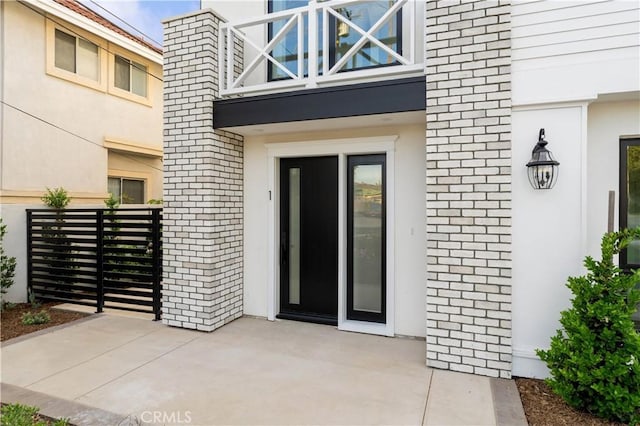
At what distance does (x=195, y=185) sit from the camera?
16.1 ft

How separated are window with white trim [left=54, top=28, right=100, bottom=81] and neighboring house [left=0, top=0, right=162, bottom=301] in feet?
0.07

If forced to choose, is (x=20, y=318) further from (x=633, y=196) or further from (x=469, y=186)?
(x=633, y=196)

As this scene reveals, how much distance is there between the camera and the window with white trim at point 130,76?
29.0ft

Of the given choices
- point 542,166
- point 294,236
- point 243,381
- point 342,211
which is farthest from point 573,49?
point 243,381

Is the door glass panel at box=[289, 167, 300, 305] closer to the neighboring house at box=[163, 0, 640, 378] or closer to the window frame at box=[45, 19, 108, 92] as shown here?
the neighboring house at box=[163, 0, 640, 378]

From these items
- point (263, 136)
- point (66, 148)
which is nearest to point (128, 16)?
point (66, 148)

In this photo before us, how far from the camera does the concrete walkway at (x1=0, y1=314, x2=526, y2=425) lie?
2.95 meters

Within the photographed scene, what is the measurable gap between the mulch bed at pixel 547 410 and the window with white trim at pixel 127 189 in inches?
358

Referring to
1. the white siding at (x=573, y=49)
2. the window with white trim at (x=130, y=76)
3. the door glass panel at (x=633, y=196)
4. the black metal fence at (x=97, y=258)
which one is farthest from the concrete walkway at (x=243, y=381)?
the window with white trim at (x=130, y=76)

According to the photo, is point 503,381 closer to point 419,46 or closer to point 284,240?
point 284,240

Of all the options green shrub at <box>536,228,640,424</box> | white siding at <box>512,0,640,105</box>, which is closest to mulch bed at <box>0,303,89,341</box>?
green shrub at <box>536,228,640,424</box>

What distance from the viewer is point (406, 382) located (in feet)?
11.4

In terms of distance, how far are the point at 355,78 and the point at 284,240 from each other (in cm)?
247

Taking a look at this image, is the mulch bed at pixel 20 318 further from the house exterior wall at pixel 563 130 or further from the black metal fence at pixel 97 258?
the house exterior wall at pixel 563 130
